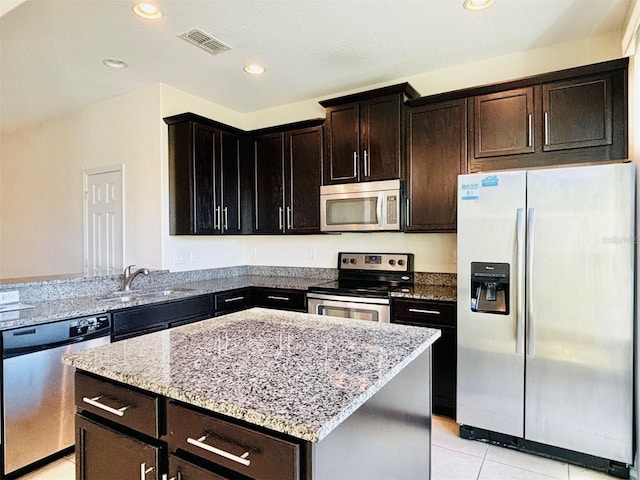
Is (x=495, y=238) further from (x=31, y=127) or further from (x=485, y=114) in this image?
(x=31, y=127)

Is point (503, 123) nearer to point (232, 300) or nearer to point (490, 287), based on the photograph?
point (490, 287)

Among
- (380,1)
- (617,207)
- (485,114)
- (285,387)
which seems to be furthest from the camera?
(485,114)

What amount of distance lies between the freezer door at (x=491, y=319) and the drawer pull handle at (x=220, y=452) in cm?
195

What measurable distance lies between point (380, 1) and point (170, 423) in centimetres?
243

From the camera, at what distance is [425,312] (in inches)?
111

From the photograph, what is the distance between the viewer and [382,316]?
2.95 metres

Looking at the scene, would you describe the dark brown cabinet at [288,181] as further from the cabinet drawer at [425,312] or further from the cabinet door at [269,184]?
the cabinet drawer at [425,312]

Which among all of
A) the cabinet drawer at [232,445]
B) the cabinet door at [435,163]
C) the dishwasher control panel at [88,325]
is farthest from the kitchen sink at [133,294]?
the cabinet door at [435,163]

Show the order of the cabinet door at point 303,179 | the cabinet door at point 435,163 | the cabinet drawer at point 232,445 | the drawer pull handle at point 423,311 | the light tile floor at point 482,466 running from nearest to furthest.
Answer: the cabinet drawer at point 232,445 → the light tile floor at point 482,466 → the drawer pull handle at point 423,311 → the cabinet door at point 435,163 → the cabinet door at point 303,179

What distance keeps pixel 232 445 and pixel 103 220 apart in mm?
3848

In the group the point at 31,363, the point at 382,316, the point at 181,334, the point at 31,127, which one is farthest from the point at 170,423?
the point at 31,127

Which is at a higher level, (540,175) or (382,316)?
(540,175)

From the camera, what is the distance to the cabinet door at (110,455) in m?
1.17

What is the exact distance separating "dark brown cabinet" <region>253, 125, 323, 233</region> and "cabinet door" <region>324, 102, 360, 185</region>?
0.42 ft
